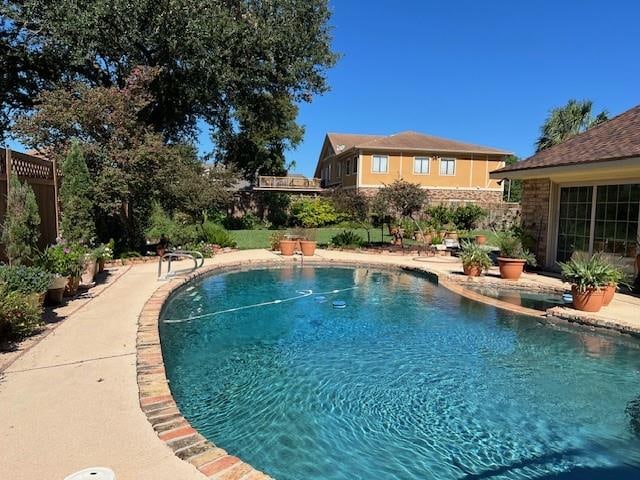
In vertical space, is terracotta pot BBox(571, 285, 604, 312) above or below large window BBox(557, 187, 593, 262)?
below

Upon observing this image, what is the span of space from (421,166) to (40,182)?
26.3 m

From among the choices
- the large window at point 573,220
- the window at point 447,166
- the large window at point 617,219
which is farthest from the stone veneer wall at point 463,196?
the large window at point 617,219

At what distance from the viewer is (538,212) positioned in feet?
44.6

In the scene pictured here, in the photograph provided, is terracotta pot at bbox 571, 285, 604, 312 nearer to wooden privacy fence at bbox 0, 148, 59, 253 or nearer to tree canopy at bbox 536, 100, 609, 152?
wooden privacy fence at bbox 0, 148, 59, 253

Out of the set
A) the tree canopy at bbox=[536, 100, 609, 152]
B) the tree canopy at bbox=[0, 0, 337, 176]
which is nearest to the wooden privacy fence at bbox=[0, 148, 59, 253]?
the tree canopy at bbox=[0, 0, 337, 176]

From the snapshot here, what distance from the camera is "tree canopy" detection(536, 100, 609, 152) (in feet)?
87.9

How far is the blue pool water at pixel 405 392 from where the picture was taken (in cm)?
375

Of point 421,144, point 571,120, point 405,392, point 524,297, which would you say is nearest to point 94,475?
point 405,392

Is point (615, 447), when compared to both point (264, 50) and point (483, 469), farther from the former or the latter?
point (264, 50)

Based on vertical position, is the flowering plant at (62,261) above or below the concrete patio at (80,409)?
above

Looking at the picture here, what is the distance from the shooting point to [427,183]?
32312mm

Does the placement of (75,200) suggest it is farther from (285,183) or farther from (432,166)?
(432,166)

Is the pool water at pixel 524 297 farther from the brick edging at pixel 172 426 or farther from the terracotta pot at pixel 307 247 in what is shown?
the brick edging at pixel 172 426

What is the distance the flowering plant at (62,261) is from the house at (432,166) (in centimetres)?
2463
